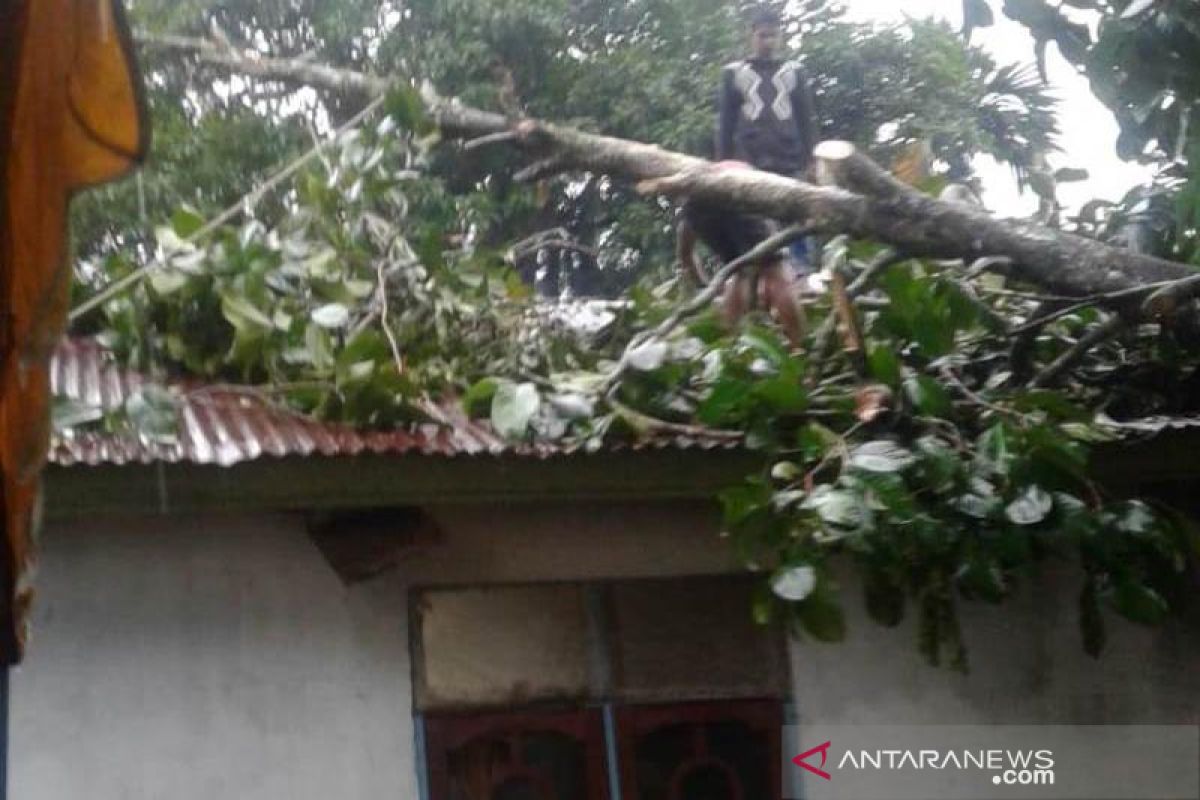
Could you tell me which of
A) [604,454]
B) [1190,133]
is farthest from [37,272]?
[1190,133]

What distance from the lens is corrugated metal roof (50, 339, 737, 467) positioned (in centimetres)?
426

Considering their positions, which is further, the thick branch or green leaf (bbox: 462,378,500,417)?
the thick branch

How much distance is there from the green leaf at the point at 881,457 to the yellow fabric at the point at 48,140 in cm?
216

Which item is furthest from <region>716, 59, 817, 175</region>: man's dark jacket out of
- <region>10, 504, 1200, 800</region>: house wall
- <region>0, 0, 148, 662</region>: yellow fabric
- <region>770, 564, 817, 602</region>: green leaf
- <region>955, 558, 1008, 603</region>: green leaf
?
<region>0, 0, 148, 662</region>: yellow fabric

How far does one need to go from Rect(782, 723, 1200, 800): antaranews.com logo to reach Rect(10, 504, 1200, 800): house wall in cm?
10

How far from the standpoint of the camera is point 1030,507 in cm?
431

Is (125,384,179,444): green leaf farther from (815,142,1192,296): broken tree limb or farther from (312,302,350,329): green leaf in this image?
(815,142,1192,296): broken tree limb

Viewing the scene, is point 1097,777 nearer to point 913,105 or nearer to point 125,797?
point 125,797

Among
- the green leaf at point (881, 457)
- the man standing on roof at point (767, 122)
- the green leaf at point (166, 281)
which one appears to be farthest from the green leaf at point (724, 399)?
the man standing on roof at point (767, 122)

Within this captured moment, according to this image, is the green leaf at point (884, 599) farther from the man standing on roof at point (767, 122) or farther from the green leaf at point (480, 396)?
the man standing on roof at point (767, 122)

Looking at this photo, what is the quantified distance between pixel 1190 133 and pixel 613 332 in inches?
76.4

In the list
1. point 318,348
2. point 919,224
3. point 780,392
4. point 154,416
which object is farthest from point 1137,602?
point 154,416

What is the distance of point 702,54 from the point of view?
12.5m

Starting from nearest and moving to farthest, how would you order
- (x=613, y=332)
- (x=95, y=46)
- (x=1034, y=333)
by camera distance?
(x=95, y=46)
(x=1034, y=333)
(x=613, y=332)
